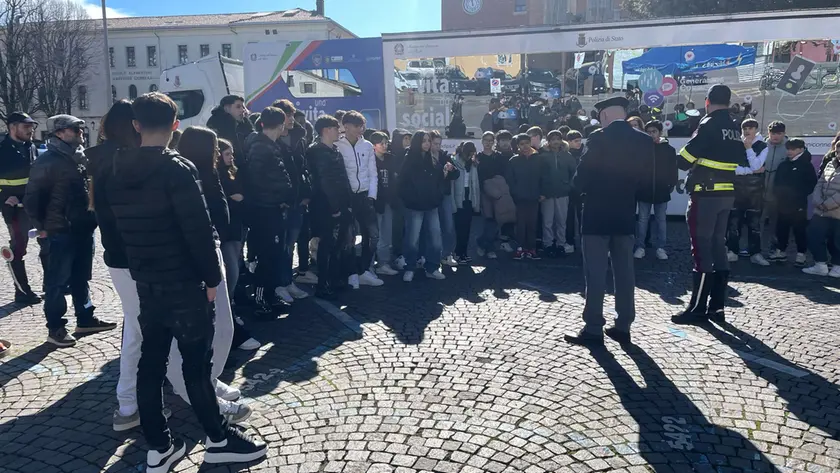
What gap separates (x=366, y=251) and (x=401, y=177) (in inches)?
38.8

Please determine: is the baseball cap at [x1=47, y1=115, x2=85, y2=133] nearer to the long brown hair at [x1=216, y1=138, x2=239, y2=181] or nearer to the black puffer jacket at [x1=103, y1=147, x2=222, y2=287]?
the long brown hair at [x1=216, y1=138, x2=239, y2=181]

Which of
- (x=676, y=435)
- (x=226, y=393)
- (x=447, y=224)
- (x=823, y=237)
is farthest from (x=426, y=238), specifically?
Result: (x=823, y=237)

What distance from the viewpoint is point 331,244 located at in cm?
699

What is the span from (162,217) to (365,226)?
4551 millimetres

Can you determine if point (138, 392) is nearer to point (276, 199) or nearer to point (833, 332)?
point (276, 199)

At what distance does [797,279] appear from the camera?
25.5 feet

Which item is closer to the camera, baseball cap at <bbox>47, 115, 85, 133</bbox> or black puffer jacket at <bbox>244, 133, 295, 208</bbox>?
baseball cap at <bbox>47, 115, 85, 133</bbox>

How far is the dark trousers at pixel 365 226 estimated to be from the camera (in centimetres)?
740

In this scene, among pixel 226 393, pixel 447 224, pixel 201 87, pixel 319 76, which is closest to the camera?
pixel 226 393

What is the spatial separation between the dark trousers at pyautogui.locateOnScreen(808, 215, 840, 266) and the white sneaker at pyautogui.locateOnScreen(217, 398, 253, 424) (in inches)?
291

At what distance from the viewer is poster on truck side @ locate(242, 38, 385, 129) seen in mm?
13172

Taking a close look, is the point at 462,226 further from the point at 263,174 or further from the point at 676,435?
the point at 676,435

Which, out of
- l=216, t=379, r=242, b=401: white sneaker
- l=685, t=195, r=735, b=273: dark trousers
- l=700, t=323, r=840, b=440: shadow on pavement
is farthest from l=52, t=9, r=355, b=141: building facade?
l=216, t=379, r=242, b=401: white sneaker

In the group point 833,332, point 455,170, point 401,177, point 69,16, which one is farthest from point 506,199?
point 69,16
